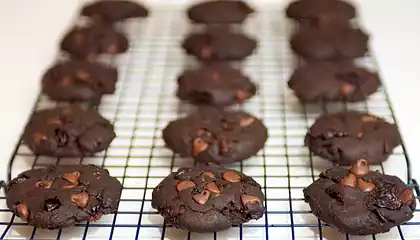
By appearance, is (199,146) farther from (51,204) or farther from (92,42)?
(92,42)

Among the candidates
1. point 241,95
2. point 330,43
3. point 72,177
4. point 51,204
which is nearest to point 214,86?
point 241,95

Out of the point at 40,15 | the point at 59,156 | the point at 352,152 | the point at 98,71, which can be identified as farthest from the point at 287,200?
the point at 40,15

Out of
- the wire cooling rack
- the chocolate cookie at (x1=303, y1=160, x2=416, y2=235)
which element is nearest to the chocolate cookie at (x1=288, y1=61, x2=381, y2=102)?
the wire cooling rack

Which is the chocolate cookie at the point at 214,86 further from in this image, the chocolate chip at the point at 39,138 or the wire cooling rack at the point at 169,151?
the chocolate chip at the point at 39,138

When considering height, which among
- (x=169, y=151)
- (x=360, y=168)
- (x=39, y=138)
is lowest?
(x=169, y=151)

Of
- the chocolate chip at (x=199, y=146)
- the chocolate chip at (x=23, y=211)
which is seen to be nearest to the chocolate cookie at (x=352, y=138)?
the chocolate chip at (x=199, y=146)

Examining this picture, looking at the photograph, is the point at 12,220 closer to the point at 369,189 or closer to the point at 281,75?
the point at 369,189
